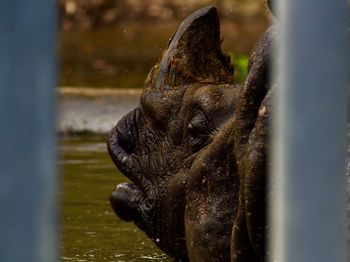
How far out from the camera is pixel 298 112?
1.07m

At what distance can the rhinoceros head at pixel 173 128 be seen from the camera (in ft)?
13.8

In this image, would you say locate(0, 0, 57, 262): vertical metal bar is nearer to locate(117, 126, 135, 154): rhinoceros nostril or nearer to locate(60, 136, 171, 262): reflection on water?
locate(117, 126, 135, 154): rhinoceros nostril

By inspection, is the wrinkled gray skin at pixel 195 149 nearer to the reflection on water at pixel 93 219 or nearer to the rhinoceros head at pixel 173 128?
the rhinoceros head at pixel 173 128

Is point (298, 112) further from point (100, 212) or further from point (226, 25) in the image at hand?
point (226, 25)

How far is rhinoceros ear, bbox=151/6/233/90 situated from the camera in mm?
4391

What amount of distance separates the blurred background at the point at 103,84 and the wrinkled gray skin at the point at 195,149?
0.90ft

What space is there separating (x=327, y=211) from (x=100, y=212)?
488 cm

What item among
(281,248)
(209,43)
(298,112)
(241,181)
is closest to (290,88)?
(298,112)

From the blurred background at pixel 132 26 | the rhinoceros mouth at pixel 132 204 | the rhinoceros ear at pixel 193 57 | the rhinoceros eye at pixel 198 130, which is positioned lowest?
the blurred background at pixel 132 26

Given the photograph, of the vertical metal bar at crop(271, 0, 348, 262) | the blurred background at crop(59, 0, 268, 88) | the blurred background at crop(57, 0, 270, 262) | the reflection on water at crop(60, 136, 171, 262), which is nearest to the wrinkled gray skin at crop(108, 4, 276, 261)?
the blurred background at crop(57, 0, 270, 262)

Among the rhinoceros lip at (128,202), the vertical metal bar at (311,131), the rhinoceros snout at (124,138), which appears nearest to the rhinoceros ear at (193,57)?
the rhinoceros snout at (124,138)

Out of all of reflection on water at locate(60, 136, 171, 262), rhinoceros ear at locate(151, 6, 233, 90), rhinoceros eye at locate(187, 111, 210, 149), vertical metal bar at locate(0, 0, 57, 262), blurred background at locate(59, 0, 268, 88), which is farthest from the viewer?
blurred background at locate(59, 0, 268, 88)

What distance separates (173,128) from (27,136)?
3.35m

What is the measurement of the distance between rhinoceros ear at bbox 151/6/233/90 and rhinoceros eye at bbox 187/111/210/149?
23 cm
